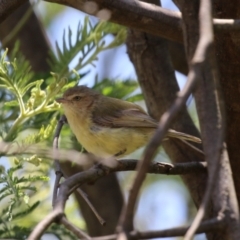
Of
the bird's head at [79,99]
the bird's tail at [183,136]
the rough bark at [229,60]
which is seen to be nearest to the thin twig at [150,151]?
the rough bark at [229,60]

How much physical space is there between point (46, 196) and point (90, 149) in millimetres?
518

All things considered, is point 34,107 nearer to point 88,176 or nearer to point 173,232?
point 88,176

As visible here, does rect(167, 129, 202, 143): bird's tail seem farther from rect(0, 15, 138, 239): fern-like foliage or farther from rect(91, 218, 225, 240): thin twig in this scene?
rect(91, 218, 225, 240): thin twig

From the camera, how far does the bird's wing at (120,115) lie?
4234 millimetres

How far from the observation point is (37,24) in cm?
539

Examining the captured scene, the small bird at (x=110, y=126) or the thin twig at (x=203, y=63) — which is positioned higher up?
the thin twig at (x=203, y=63)

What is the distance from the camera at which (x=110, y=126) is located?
4.35 meters

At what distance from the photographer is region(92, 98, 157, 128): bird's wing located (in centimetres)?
423

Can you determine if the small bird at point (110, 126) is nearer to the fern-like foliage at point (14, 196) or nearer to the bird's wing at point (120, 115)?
the bird's wing at point (120, 115)

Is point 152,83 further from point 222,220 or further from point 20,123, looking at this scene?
point 222,220

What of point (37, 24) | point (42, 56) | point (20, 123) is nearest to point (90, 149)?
point (20, 123)

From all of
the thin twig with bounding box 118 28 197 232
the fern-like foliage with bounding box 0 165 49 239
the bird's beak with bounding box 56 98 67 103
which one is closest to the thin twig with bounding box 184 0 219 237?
the thin twig with bounding box 118 28 197 232

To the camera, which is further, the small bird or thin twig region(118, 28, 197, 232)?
the small bird

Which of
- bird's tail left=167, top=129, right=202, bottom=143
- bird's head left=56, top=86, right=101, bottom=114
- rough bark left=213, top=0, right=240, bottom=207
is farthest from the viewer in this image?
bird's head left=56, top=86, right=101, bottom=114
